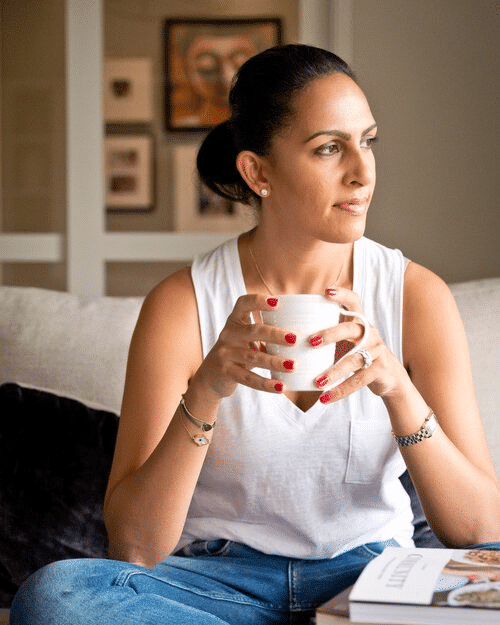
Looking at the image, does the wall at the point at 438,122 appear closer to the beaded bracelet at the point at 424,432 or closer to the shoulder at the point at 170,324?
the shoulder at the point at 170,324

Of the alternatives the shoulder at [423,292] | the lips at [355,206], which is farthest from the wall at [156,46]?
the lips at [355,206]

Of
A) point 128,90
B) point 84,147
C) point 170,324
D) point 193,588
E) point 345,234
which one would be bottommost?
point 193,588

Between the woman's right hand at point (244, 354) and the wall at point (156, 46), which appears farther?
the wall at point (156, 46)

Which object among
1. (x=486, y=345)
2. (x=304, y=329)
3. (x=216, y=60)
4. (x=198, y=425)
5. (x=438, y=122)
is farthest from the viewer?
(x=216, y=60)

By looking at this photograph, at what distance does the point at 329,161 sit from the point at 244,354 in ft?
1.32

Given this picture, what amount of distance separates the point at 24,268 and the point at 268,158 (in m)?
1.61

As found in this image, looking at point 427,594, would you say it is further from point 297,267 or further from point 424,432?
point 297,267

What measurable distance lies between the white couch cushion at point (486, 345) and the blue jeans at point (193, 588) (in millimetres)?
441

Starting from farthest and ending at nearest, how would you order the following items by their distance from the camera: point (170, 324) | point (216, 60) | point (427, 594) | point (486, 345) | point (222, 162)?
point (216, 60), point (486, 345), point (222, 162), point (170, 324), point (427, 594)

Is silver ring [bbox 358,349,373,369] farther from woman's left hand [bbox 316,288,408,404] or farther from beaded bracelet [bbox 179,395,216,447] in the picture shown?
beaded bracelet [bbox 179,395,216,447]

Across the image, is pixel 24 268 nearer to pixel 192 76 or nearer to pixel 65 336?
pixel 192 76

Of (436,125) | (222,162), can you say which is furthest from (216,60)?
(222,162)

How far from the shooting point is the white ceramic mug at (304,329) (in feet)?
3.43

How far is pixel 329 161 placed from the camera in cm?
140
